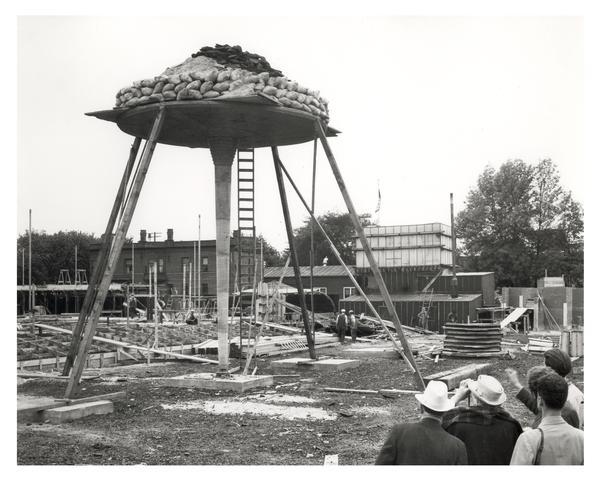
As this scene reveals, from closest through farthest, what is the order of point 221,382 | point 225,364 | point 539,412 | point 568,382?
point 539,412 < point 568,382 < point 221,382 < point 225,364

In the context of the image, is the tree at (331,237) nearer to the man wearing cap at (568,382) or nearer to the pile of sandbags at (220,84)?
the pile of sandbags at (220,84)

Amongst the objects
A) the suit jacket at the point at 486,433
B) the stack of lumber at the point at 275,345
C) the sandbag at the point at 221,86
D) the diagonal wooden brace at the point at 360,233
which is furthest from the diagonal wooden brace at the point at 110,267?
the stack of lumber at the point at 275,345

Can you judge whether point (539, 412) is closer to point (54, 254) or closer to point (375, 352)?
point (375, 352)

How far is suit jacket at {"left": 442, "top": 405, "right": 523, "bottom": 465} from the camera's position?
242 inches

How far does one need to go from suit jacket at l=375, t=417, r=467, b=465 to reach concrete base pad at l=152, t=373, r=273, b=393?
1073 centimetres

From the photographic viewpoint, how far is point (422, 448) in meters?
5.58

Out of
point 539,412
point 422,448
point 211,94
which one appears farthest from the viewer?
point 211,94

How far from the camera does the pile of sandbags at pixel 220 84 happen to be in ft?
49.7

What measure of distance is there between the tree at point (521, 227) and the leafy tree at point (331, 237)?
112 feet

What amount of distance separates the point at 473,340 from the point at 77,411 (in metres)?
16.9

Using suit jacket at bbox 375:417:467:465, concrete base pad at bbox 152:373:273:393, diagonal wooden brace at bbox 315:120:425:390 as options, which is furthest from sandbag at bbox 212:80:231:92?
suit jacket at bbox 375:417:467:465

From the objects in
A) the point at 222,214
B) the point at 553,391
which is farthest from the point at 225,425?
the point at 553,391

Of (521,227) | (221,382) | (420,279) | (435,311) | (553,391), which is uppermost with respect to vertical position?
(521,227)

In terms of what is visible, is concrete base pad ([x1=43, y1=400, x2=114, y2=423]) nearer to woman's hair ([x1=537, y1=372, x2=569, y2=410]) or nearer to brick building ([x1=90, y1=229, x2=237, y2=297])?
woman's hair ([x1=537, y1=372, x2=569, y2=410])
